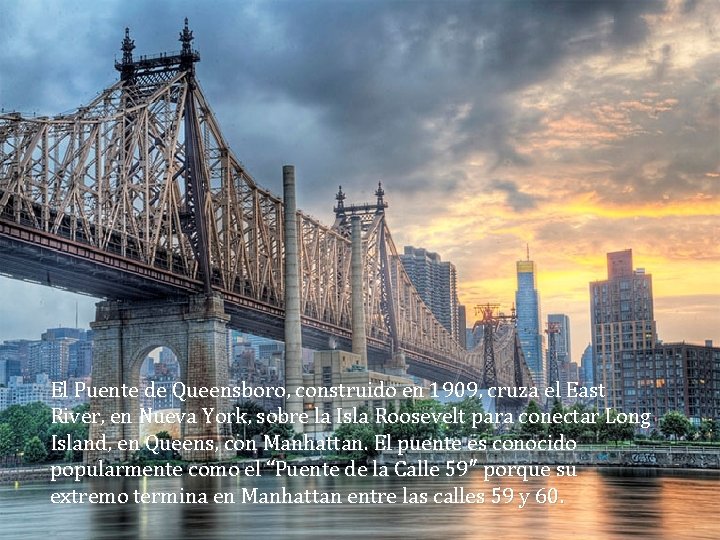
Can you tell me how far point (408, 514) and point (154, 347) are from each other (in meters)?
63.3

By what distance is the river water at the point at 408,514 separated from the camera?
6488 cm

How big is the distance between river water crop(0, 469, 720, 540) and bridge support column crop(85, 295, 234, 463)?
69.2 feet

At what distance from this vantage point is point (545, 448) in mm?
134250

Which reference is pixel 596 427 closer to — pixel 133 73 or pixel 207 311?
pixel 207 311

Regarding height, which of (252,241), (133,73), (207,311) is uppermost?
(133,73)

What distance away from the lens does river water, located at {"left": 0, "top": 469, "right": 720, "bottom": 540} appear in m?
64.9

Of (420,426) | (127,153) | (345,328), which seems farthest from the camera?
(345,328)

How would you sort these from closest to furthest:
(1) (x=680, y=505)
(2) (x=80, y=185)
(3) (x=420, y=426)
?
1. (1) (x=680, y=505)
2. (2) (x=80, y=185)
3. (3) (x=420, y=426)

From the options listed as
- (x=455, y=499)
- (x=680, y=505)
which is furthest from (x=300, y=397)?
(x=680, y=505)

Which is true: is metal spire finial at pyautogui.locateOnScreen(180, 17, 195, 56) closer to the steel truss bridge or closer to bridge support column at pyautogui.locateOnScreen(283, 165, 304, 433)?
the steel truss bridge

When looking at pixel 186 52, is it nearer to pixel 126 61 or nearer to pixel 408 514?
pixel 126 61

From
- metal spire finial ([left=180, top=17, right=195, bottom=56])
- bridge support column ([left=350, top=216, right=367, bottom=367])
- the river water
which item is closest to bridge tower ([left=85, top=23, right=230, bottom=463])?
metal spire finial ([left=180, top=17, right=195, bottom=56])

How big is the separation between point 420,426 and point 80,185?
61.3 meters

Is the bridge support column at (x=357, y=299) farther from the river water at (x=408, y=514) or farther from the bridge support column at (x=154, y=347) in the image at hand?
the river water at (x=408, y=514)
